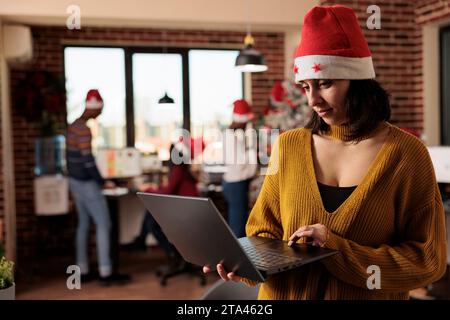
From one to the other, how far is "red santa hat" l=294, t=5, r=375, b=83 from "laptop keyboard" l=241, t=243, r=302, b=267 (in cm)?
43

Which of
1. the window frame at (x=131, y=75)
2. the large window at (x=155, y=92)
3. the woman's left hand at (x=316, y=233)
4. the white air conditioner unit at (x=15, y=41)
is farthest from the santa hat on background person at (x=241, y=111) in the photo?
the woman's left hand at (x=316, y=233)

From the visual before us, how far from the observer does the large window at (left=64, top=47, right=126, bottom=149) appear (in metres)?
5.81

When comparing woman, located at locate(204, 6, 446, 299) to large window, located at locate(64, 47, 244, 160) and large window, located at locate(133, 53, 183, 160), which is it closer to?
large window, located at locate(64, 47, 244, 160)

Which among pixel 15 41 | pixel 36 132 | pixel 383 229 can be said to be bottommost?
pixel 383 229

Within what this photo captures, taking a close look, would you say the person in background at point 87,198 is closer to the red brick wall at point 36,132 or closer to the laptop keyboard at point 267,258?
the red brick wall at point 36,132

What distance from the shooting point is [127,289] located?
470cm

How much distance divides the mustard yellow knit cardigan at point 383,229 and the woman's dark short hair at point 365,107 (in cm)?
5

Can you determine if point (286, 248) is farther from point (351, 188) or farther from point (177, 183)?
point (177, 183)

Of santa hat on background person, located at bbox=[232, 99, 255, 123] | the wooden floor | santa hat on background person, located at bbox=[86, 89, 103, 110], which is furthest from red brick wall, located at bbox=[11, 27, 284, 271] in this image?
santa hat on background person, located at bbox=[86, 89, 103, 110]

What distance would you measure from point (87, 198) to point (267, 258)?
3.92 m

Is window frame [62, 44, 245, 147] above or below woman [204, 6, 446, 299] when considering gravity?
above

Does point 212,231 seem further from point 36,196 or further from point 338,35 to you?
point 36,196

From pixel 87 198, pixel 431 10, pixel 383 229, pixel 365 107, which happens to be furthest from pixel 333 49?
pixel 431 10

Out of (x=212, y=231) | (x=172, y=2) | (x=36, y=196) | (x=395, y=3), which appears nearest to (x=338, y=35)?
(x=212, y=231)
